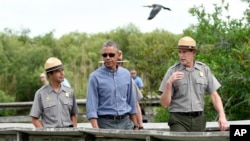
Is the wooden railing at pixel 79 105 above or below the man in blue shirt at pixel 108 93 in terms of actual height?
below

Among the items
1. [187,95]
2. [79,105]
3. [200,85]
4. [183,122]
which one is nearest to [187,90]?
[187,95]

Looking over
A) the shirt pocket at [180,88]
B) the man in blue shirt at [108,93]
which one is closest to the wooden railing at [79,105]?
the man in blue shirt at [108,93]

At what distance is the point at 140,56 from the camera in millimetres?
18641

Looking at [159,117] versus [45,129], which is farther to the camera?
[159,117]

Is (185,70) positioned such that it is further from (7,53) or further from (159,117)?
(7,53)

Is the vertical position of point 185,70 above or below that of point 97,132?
above

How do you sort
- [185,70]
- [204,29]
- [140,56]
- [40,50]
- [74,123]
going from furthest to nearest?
[40,50] → [140,56] → [204,29] → [74,123] → [185,70]

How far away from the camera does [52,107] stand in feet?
31.8

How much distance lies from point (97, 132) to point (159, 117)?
961 cm

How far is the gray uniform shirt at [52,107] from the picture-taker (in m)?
9.69

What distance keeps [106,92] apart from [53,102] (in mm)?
785

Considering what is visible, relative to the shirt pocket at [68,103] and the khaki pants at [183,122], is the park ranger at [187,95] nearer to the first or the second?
the khaki pants at [183,122]

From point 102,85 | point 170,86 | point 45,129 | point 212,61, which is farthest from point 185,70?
point 212,61

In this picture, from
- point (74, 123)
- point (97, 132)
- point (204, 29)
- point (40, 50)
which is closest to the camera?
point (97, 132)
